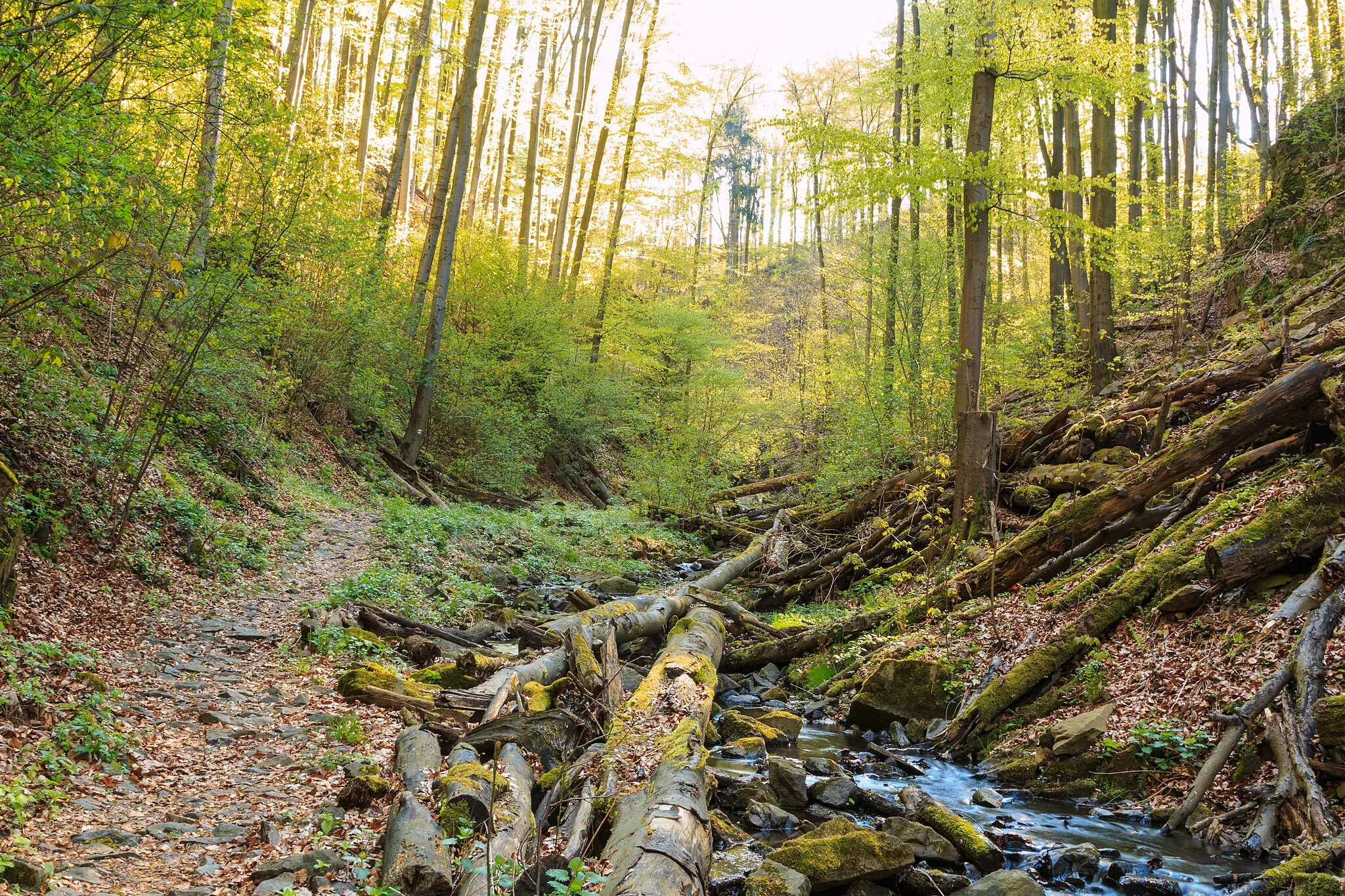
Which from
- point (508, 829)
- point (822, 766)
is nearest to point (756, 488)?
point (822, 766)

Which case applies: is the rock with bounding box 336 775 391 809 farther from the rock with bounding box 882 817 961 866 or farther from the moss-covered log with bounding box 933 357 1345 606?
the moss-covered log with bounding box 933 357 1345 606

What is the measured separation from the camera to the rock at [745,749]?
22.3ft

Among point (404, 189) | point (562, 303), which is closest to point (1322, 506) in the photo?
point (562, 303)

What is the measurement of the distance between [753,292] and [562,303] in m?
26.1

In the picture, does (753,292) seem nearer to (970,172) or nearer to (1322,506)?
(970,172)

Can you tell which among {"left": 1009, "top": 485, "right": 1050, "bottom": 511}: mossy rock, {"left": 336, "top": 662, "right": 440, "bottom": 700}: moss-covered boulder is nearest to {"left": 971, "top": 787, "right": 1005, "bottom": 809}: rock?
{"left": 336, "top": 662, "right": 440, "bottom": 700}: moss-covered boulder

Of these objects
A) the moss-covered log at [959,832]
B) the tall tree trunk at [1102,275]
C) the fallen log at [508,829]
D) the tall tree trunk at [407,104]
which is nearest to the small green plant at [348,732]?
the fallen log at [508,829]

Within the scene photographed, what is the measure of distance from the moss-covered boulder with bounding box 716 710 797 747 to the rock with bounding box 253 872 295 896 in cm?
412

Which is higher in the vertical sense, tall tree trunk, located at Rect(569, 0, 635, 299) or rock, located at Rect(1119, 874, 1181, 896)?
tall tree trunk, located at Rect(569, 0, 635, 299)

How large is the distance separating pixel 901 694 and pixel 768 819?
110 inches

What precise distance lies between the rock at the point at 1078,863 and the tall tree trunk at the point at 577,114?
2257cm

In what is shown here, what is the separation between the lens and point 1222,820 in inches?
190

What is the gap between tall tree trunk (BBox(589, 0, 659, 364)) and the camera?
955 inches

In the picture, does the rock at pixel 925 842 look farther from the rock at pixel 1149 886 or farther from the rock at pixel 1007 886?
the rock at pixel 1149 886
